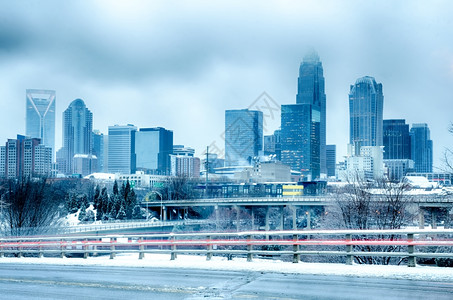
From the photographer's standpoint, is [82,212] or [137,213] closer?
[82,212]

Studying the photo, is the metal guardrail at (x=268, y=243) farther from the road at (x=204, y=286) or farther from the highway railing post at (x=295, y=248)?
the road at (x=204, y=286)

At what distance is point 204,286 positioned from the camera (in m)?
13.9

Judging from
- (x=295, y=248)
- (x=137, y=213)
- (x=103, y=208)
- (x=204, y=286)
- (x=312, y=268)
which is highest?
(x=295, y=248)

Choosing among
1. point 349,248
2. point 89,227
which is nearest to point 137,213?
point 89,227

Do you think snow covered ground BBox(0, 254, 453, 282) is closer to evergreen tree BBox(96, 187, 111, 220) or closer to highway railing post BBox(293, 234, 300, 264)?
highway railing post BBox(293, 234, 300, 264)

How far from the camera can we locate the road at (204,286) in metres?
12.2

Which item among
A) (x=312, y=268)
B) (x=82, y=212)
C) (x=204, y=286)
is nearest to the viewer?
(x=204, y=286)

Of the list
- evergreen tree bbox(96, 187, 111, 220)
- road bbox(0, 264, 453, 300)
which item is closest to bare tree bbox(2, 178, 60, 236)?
road bbox(0, 264, 453, 300)

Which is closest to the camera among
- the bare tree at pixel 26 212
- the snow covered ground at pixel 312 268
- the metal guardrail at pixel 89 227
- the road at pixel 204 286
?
the road at pixel 204 286

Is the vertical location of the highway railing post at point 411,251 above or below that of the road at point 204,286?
above

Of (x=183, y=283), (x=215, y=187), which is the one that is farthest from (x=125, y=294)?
(x=215, y=187)

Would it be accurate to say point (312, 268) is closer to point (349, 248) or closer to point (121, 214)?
point (349, 248)

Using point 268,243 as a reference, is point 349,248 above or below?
above

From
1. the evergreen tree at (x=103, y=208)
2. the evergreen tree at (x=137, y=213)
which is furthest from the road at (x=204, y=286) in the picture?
the evergreen tree at (x=137, y=213)
